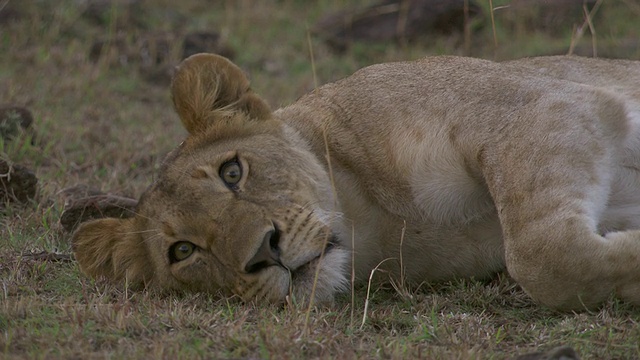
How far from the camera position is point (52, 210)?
18.7ft

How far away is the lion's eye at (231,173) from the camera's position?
4.41 metres

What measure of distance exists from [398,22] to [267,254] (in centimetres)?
609

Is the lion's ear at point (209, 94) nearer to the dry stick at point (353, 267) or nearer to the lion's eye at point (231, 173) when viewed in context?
the lion's eye at point (231, 173)

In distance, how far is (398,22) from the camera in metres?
9.77

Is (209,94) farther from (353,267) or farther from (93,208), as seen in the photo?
(353,267)

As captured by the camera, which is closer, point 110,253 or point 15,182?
point 110,253

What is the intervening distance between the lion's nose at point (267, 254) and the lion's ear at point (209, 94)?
3.11ft

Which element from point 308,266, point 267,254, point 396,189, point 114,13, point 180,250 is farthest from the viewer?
point 114,13

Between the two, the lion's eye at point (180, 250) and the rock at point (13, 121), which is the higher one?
the rock at point (13, 121)

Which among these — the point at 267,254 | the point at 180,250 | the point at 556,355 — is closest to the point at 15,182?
the point at 180,250

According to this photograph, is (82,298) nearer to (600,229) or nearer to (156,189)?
(156,189)

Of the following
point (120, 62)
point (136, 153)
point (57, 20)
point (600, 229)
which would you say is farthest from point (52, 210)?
point (57, 20)

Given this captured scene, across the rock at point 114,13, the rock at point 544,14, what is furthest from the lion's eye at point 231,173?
the rock at point 544,14

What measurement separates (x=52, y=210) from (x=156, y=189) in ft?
4.33
